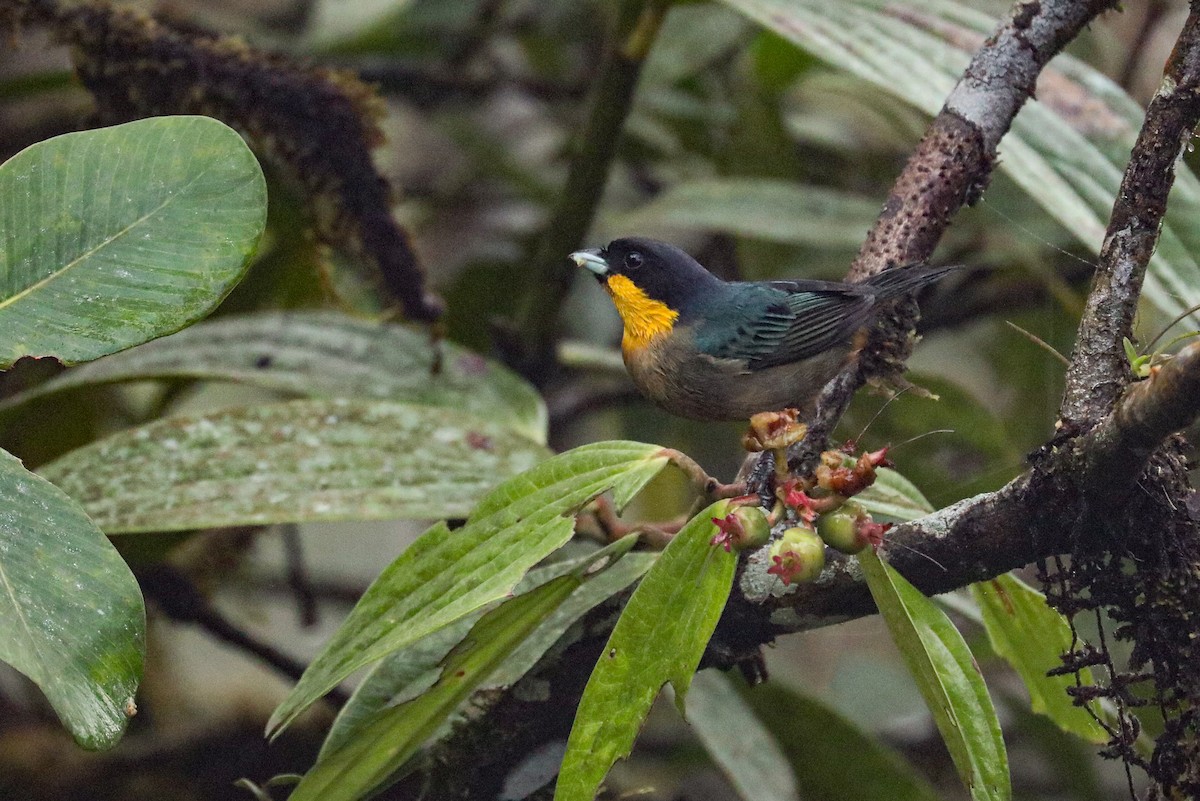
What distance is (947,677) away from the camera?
0.95 m

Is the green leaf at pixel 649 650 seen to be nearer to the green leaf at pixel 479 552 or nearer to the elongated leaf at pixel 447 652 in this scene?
the green leaf at pixel 479 552

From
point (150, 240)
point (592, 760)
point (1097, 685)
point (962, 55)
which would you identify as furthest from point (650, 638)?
point (962, 55)

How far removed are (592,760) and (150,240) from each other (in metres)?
0.58

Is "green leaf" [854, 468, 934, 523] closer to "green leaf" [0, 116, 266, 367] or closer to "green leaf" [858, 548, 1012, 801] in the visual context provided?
"green leaf" [858, 548, 1012, 801]

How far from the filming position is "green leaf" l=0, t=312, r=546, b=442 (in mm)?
1610

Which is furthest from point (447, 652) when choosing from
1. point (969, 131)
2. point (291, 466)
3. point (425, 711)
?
point (969, 131)

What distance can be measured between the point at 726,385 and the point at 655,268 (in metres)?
0.28

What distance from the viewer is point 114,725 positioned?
0.86 meters

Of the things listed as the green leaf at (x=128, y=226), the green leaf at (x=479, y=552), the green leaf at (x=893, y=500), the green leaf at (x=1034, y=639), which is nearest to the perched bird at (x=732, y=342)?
the green leaf at (x=893, y=500)

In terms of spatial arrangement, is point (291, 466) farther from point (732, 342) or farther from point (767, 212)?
point (767, 212)

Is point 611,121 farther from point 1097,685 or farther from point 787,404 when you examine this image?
point 1097,685

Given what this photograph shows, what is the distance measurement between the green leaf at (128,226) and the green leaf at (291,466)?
1.12ft

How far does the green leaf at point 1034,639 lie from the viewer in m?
1.15

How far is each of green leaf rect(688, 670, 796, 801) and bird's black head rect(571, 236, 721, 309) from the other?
0.63 m
